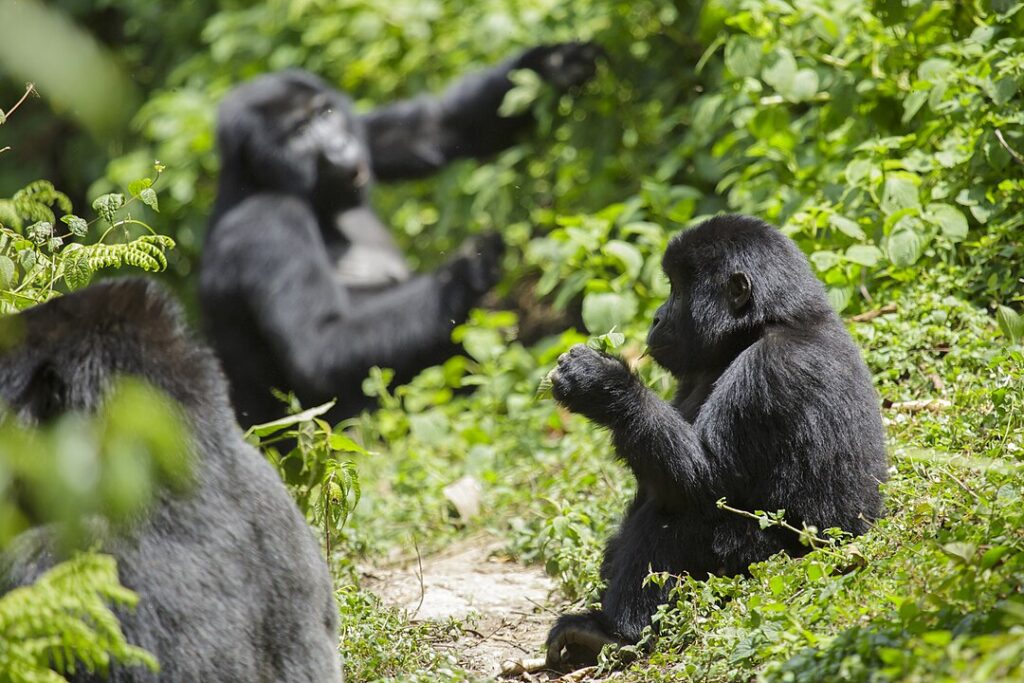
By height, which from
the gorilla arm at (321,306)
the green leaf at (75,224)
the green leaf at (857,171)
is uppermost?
the green leaf at (75,224)

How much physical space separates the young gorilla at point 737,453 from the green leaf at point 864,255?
982 mm

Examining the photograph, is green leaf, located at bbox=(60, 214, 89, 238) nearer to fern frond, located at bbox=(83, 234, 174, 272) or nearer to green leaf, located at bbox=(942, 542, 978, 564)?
fern frond, located at bbox=(83, 234, 174, 272)

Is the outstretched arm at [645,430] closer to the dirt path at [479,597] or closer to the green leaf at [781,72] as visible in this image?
the dirt path at [479,597]

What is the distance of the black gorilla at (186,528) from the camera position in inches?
98.1

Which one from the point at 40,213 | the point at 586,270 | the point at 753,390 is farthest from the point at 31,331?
the point at 586,270

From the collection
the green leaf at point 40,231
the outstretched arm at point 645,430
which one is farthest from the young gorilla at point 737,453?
the green leaf at point 40,231

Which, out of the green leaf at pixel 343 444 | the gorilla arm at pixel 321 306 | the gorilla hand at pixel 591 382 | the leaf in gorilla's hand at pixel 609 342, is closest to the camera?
the gorilla hand at pixel 591 382

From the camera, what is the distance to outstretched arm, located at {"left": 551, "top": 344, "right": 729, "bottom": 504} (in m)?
3.20

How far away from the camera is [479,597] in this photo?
4113 mm

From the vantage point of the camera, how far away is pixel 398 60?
26.7ft

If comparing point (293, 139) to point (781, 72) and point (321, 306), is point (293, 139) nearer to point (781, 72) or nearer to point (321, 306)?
point (321, 306)

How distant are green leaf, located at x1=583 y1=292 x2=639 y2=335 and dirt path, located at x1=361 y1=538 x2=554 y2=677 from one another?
1.04 m

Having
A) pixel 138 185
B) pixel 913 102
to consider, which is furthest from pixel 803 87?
pixel 138 185

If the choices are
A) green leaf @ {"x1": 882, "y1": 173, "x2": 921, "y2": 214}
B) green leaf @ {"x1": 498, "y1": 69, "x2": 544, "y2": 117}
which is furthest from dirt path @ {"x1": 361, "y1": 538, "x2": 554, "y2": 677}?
green leaf @ {"x1": 498, "y1": 69, "x2": 544, "y2": 117}
